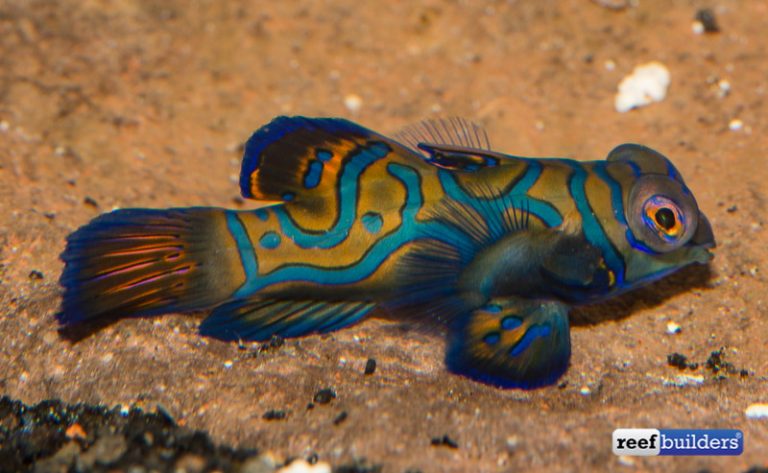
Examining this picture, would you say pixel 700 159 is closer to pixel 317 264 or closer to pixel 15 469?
pixel 317 264

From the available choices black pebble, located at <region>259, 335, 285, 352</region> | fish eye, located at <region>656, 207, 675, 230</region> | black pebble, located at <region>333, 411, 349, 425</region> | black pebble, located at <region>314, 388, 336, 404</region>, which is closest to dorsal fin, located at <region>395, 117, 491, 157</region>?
fish eye, located at <region>656, 207, 675, 230</region>

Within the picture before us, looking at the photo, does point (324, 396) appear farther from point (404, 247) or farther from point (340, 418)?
point (404, 247)

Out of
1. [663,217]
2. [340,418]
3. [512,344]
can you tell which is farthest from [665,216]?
[340,418]

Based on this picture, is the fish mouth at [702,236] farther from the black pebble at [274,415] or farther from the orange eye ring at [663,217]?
the black pebble at [274,415]

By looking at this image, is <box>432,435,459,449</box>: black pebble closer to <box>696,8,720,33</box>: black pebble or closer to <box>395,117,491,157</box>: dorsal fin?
<box>395,117,491,157</box>: dorsal fin

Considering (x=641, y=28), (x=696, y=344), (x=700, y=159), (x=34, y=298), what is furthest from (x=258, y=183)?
(x=641, y=28)

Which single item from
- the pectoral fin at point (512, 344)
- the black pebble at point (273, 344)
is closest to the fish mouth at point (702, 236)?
the pectoral fin at point (512, 344)
